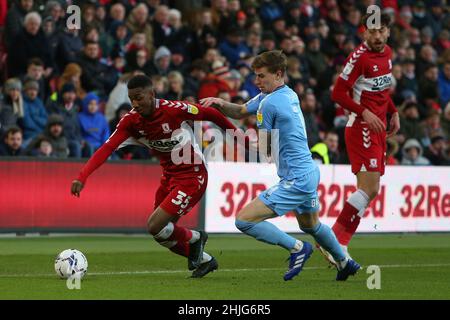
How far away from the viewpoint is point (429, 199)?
19609 millimetres

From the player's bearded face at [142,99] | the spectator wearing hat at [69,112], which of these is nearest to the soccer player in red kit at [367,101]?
the player's bearded face at [142,99]

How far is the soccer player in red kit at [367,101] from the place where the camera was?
40.4 feet

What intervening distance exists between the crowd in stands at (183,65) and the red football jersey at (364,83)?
646cm

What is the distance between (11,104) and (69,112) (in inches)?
37.0

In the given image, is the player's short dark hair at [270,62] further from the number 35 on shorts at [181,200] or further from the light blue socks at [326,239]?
the number 35 on shorts at [181,200]

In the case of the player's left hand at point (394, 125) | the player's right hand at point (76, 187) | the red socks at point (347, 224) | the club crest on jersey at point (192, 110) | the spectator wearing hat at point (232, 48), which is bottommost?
the red socks at point (347, 224)

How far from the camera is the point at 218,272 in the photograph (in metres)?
12.0

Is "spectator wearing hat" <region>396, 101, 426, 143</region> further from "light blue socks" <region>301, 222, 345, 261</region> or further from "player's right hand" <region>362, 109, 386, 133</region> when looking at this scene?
"light blue socks" <region>301, 222, 345, 261</region>

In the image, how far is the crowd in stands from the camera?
18391mm

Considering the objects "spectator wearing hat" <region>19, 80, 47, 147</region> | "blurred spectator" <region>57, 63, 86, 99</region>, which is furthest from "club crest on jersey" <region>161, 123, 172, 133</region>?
"blurred spectator" <region>57, 63, 86, 99</region>

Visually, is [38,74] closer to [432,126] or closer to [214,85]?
[214,85]

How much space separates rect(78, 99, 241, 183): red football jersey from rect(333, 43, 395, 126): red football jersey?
180 cm
